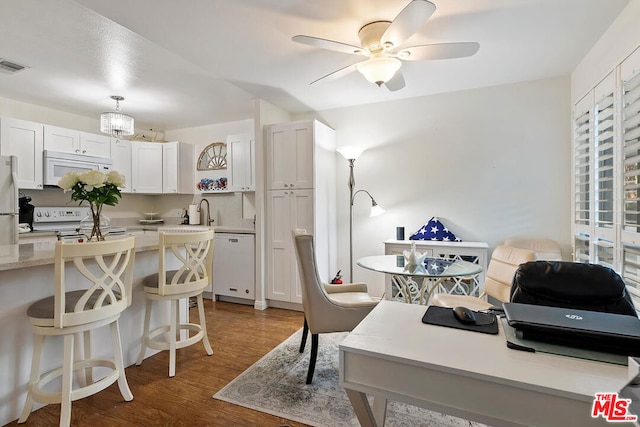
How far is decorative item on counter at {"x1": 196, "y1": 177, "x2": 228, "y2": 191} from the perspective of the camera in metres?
4.60

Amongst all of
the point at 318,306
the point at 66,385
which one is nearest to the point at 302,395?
the point at 318,306

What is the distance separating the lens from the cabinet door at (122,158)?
4.41 m

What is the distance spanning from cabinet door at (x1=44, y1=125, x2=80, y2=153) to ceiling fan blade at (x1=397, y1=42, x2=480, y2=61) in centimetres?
414

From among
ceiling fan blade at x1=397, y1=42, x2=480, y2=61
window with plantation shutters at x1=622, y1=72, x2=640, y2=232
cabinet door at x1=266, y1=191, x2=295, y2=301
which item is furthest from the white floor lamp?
window with plantation shutters at x1=622, y1=72, x2=640, y2=232

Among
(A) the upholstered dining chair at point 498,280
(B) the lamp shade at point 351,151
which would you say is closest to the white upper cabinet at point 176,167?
(B) the lamp shade at point 351,151

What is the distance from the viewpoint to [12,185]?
3.06 metres

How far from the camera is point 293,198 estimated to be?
3555 millimetres

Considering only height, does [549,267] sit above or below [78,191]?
below

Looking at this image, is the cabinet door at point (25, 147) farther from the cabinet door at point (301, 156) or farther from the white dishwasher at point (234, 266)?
the cabinet door at point (301, 156)

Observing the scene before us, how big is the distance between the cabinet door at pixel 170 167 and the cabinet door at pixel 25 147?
1438mm

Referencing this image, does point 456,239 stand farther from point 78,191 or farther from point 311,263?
point 78,191

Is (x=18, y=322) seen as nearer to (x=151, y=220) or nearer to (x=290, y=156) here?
(x=290, y=156)

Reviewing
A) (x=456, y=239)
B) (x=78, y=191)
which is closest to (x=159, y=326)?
(x=78, y=191)

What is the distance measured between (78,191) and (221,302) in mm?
2391
